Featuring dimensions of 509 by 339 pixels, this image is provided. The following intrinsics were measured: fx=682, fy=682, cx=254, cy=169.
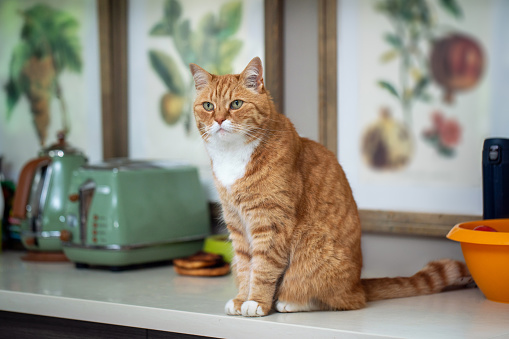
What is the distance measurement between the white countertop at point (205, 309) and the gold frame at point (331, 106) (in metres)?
0.28

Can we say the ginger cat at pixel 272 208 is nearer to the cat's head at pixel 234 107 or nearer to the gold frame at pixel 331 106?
the cat's head at pixel 234 107

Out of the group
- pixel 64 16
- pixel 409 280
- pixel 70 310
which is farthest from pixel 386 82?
pixel 64 16

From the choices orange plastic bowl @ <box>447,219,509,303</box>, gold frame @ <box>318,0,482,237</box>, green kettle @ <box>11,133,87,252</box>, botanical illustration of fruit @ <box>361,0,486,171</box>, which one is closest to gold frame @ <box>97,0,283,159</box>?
green kettle @ <box>11,133,87,252</box>

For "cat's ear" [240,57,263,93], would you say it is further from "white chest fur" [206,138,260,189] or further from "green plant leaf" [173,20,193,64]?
"green plant leaf" [173,20,193,64]

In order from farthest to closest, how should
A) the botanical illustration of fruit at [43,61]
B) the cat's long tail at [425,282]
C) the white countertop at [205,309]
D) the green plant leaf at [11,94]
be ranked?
1. the green plant leaf at [11,94]
2. the botanical illustration of fruit at [43,61]
3. the cat's long tail at [425,282]
4. the white countertop at [205,309]

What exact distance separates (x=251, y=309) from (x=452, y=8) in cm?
95

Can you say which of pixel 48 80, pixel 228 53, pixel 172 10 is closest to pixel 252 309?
pixel 228 53

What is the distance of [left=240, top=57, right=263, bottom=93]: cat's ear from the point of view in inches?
57.9

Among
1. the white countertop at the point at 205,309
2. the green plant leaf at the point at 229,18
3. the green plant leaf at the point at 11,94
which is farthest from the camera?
the green plant leaf at the point at 11,94

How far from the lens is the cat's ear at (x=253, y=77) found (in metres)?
1.47

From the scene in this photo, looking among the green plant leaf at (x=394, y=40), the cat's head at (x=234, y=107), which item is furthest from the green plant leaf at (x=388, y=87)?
the cat's head at (x=234, y=107)

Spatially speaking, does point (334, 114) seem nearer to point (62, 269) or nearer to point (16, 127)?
point (62, 269)

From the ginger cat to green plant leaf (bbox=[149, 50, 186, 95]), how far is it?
76cm

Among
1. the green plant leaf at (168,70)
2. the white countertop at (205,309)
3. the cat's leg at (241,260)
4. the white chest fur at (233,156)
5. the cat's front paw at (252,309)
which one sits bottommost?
the white countertop at (205,309)
